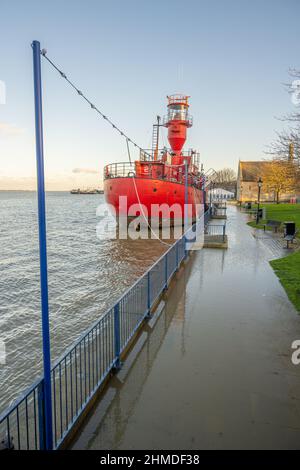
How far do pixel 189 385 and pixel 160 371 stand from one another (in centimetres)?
61

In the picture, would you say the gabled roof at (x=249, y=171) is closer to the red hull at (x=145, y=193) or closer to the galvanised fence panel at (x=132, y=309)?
the red hull at (x=145, y=193)

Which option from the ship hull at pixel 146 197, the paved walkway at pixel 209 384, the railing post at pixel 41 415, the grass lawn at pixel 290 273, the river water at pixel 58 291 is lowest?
the river water at pixel 58 291

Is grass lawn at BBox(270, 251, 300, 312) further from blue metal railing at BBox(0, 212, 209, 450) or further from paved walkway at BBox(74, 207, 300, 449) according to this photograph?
blue metal railing at BBox(0, 212, 209, 450)

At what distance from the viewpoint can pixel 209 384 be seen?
4.92 m

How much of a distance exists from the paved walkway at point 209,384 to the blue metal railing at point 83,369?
31 cm

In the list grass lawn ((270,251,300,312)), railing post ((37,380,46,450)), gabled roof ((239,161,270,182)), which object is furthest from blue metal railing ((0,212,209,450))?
gabled roof ((239,161,270,182))

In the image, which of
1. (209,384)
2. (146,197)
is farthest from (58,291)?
(146,197)

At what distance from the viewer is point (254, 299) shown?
29.2ft

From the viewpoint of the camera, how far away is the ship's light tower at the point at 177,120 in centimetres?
3588

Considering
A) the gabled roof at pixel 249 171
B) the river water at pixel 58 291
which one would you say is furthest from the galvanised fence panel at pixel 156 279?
the gabled roof at pixel 249 171

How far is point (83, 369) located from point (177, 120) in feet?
111
